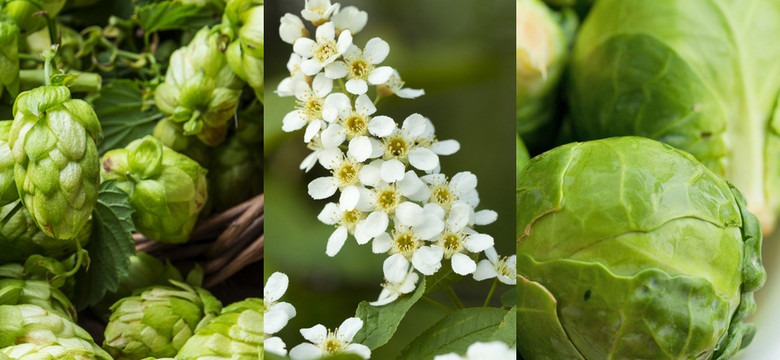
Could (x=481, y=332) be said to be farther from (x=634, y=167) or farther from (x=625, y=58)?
(x=625, y=58)

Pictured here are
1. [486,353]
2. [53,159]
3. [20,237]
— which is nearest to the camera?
[486,353]

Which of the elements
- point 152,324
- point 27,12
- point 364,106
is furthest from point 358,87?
point 27,12

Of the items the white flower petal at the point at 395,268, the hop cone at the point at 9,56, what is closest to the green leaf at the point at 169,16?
the hop cone at the point at 9,56

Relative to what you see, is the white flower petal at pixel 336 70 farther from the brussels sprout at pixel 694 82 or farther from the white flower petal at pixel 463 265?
the brussels sprout at pixel 694 82

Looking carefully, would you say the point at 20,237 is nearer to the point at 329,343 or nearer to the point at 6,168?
the point at 6,168

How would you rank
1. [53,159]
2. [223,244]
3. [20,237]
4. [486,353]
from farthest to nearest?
[223,244] < [20,237] < [53,159] < [486,353]

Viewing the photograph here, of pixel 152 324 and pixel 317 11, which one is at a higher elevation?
pixel 317 11

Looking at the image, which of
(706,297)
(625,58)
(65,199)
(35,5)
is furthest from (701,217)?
(35,5)
